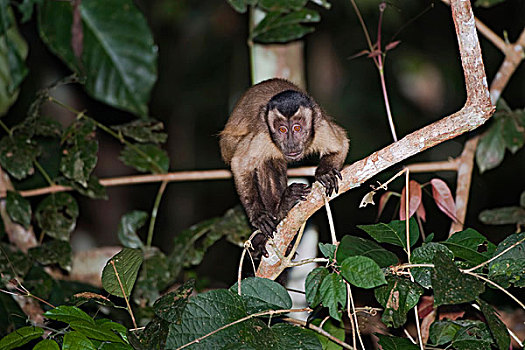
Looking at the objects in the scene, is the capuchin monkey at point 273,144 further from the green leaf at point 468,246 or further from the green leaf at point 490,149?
the green leaf at point 468,246

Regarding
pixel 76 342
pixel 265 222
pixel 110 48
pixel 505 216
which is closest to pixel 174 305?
pixel 76 342

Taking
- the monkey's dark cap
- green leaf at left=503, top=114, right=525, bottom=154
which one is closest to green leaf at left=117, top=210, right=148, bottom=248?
the monkey's dark cap

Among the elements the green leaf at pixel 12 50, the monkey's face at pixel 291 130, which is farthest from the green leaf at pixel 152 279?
the green leaf at pixel 12 50

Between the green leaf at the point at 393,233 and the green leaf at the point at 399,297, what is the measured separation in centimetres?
14

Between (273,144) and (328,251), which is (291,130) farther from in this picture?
(328,251)

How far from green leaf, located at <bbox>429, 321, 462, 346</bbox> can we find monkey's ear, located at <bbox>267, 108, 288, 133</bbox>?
129 centimetres

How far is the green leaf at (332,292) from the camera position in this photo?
1.82 m

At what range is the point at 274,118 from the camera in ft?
10.3

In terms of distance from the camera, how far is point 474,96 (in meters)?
1.82

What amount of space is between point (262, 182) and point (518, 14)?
4145 millimetres

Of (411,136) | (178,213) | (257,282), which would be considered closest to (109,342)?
(257,282)

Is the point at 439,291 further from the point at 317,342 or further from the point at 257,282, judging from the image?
the point at 257,282

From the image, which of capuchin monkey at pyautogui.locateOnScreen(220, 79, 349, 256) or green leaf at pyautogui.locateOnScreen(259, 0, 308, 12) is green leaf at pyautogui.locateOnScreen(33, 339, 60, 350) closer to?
capuchin monkey at pyautogui.locateOnScreen(220, 79, 349, 256)

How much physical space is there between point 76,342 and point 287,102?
170 cm
